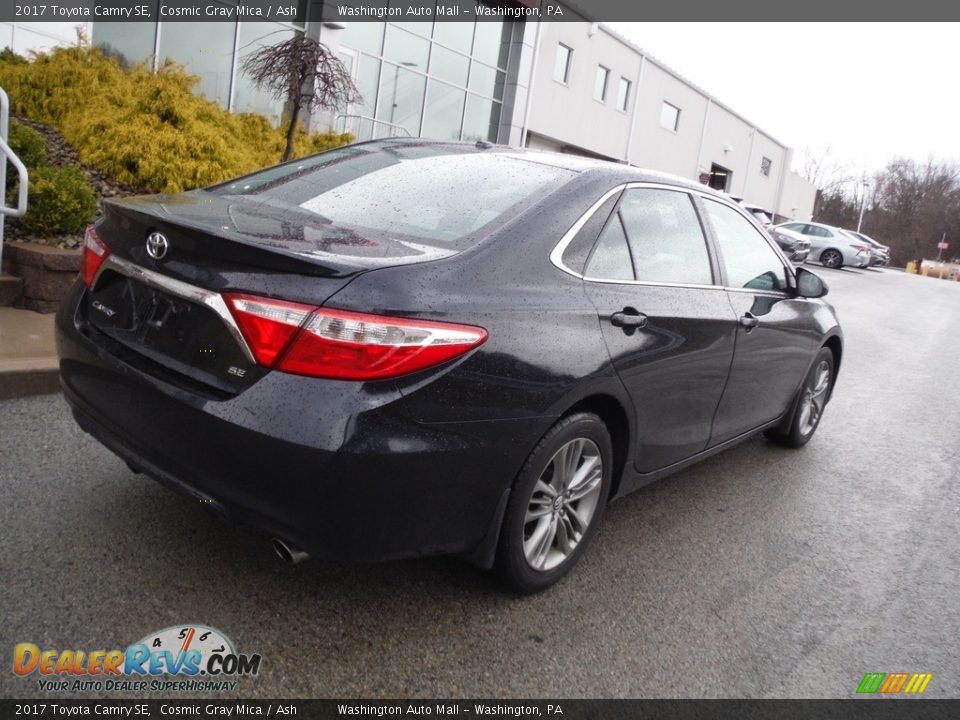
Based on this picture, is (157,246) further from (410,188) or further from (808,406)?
(808,406)

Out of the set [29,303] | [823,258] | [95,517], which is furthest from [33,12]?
[823,258]

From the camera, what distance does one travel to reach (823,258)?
30984 mm

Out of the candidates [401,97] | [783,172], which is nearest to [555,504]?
[401,97]

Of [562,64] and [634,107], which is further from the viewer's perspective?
[634,107]

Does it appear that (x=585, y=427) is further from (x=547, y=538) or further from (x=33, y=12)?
(x=33, y=12)

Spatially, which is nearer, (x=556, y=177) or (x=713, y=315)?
(x=556, y=177)

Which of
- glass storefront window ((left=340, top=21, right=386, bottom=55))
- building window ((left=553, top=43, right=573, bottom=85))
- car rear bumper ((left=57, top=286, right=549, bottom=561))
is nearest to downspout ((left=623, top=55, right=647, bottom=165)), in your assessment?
building window ((left=553, top=43, right=573, bottom=85))

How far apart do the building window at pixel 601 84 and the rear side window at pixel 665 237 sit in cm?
2815

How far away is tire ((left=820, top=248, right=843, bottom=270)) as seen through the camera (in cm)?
3059

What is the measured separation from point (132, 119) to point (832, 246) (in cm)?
2771

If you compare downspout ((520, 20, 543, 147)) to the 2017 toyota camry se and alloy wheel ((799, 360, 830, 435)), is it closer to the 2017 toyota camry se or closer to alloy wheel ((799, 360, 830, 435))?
alloy wheel ((799, 360, 830, 435))

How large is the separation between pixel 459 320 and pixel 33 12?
10.5 meters

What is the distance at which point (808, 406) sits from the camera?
215 inches

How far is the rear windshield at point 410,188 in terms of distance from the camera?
9.55 feet
